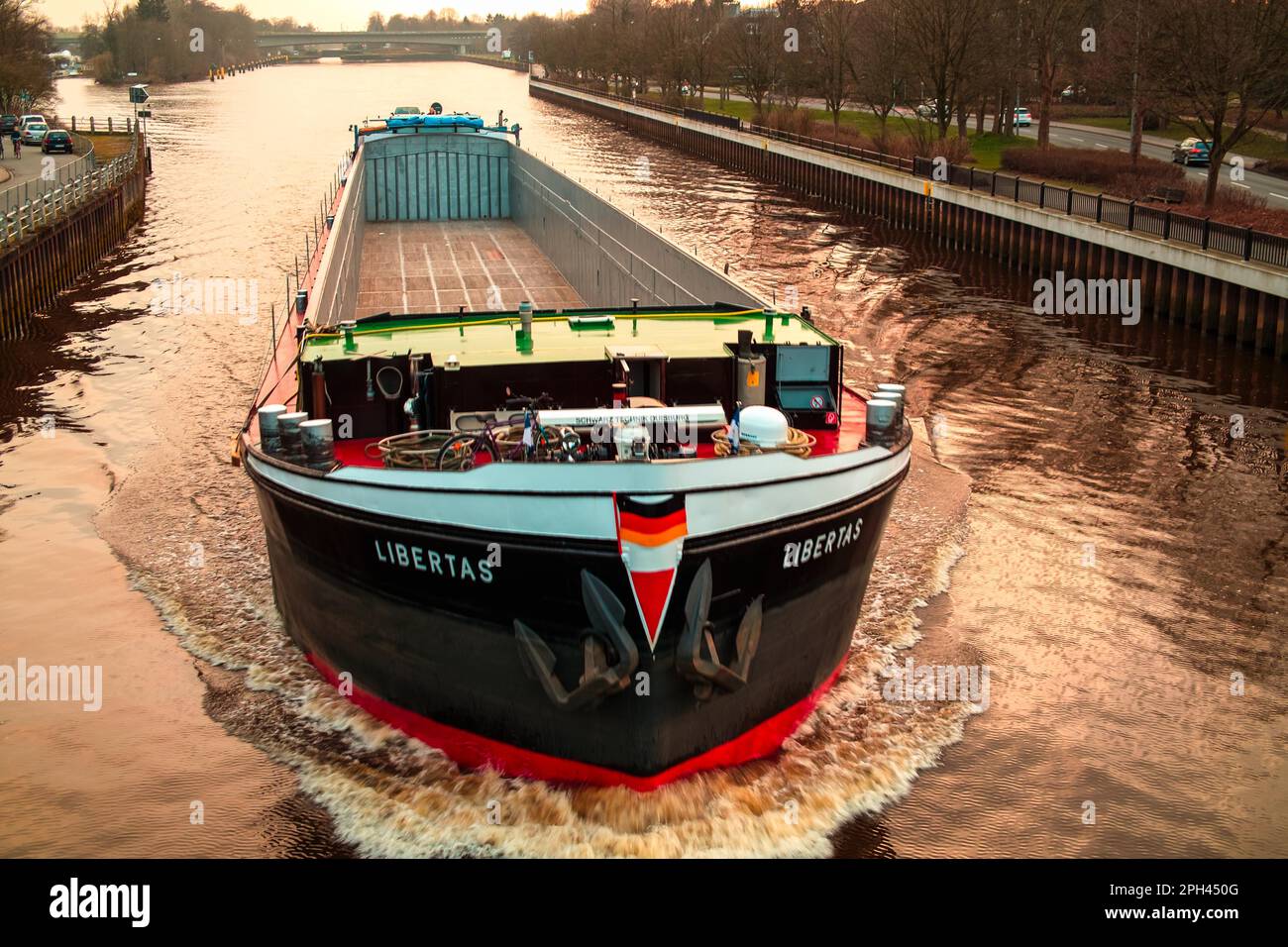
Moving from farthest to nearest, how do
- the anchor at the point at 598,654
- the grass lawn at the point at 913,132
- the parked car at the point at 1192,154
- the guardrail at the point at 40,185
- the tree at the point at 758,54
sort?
the tree at the point at 758,54 < the grass lawn at the point at 913,132 < the parked car at the point at 1192,154 < the guardrail at the point at 40,185 < the anchor at the point at 598,654

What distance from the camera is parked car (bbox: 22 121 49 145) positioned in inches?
2470

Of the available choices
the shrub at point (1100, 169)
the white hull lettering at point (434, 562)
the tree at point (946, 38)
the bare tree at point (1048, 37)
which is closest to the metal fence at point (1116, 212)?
the shrub at point (1100, 169)

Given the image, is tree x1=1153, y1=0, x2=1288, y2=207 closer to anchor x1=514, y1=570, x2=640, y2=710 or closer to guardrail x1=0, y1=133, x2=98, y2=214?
anchor x1=514, y1=570, x2=640, y2=710

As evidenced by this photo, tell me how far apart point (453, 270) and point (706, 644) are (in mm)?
21541

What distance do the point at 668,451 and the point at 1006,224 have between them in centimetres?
3113

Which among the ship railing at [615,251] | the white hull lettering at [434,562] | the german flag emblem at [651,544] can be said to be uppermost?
the ship railing at [615,251]

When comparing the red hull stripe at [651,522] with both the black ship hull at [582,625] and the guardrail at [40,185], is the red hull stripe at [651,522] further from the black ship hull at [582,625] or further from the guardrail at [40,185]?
the guardrail at [40,185]

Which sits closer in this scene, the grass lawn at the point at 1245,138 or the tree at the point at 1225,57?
the tree at the point at 1225,57

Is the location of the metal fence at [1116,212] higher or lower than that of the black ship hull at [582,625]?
higher

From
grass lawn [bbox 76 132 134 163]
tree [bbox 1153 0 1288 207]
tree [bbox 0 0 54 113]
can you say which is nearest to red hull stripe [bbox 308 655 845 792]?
tree [bbox 1153 0 1288 207]

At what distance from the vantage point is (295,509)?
1267cm

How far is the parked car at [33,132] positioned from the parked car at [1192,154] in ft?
165

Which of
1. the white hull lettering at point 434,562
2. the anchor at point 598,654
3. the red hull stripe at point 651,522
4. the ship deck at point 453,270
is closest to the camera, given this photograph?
the red hull stripe at point 651,522

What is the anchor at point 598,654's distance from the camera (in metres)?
10.5
